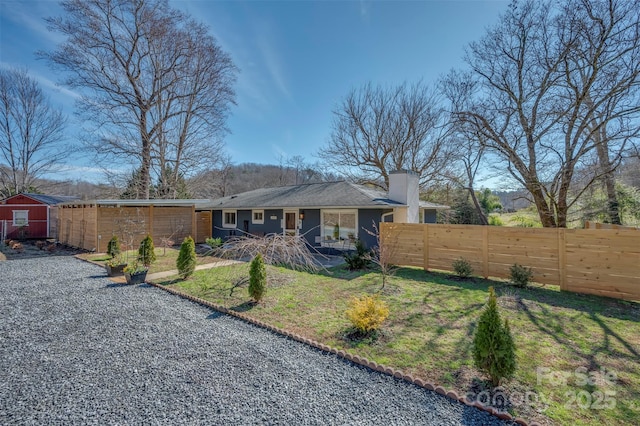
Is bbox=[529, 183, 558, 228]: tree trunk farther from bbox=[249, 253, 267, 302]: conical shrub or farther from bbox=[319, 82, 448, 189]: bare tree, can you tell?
bbox=[249, 253, 267, 302]: conical shrub

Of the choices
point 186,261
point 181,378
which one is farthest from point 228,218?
point 181,378

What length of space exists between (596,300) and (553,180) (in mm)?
7092

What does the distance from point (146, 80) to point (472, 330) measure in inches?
922

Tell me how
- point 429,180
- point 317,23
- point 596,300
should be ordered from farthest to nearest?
point 429,180, point 317,23, point 596,300

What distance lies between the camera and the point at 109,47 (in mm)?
17125

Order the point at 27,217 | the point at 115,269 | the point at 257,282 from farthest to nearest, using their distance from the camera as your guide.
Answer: the point at 27,217
the point at 115,269
the point at 257,282

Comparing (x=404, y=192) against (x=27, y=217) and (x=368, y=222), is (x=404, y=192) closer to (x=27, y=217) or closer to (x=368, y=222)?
(x=368, y=222)

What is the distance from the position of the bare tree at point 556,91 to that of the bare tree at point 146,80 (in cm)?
1764

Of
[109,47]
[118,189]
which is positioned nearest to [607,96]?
[109,47]

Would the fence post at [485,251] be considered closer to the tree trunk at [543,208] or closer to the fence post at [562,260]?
the fence post at [562,260]

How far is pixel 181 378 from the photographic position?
3.29 m

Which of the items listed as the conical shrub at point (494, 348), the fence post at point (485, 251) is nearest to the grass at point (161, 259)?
the conical shrub at point (494, 348)

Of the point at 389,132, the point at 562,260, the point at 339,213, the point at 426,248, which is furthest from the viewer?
the point at 389,132

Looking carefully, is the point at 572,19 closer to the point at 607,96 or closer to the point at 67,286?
the point at 607,96
